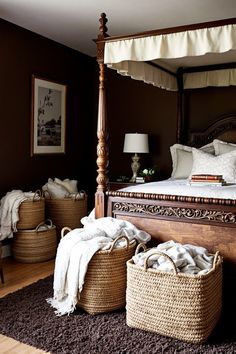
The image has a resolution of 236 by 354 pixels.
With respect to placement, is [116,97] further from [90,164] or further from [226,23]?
[226,23]

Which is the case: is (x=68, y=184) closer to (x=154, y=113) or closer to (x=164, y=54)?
(x=154, y=113)

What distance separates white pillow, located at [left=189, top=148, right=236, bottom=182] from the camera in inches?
152

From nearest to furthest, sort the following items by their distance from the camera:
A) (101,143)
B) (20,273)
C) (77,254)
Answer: (77,254) < (101,143) < (20,273)

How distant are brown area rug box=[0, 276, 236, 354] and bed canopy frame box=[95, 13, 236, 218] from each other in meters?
1.02

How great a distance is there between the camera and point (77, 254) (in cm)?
269

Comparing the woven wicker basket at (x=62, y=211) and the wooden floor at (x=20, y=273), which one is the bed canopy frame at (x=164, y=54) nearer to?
the wooden floor at (x=20, y=273)

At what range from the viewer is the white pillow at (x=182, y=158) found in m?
4.57

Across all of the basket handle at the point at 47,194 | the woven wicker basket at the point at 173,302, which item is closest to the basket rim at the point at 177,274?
the woven wicker basket at the point at 173,302

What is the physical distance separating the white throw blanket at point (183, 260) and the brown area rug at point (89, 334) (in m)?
0.44

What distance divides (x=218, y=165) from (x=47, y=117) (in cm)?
229

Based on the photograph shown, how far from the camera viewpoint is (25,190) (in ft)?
15.0

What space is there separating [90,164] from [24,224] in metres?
1.97

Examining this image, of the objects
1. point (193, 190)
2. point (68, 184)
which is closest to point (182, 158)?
point (68, 184)

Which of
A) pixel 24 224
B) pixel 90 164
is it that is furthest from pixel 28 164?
pixel 90 164
